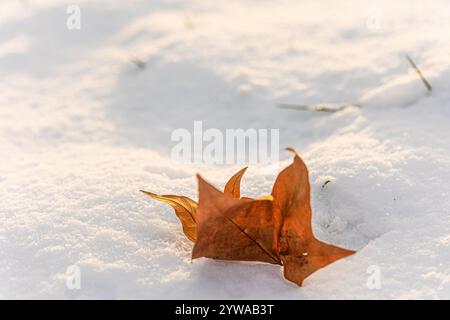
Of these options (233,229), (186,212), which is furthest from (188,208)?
(233,229)

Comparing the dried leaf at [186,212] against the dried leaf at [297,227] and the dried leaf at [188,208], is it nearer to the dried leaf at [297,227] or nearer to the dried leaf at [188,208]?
the dried leaf at [188,208]

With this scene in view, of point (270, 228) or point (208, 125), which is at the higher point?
point (270, 228)

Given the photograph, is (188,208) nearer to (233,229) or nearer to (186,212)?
(186,212)

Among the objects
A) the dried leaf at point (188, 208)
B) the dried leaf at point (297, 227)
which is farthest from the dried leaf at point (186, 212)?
the dried leaf at point (297, 227)

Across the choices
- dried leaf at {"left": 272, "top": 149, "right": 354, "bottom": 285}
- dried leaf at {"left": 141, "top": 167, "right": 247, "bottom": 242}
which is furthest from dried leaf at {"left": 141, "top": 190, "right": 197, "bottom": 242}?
dried leaf at {"left": 272, "top": 149, "right": 354, "bottom": 285}

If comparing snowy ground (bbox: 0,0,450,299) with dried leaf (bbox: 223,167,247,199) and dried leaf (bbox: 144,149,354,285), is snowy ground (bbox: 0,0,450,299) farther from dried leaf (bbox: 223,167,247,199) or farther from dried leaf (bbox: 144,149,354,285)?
dried leaf (bbox: 223,167,247,199)

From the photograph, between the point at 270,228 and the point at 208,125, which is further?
the point at 208,125
